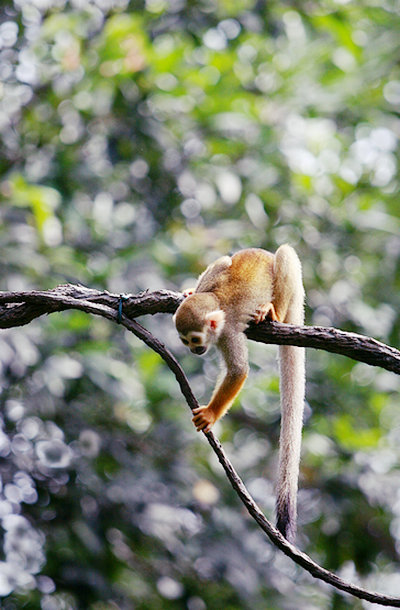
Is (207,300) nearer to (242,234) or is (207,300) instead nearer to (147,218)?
(242,234)

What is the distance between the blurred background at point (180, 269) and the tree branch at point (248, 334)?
6.12 ft

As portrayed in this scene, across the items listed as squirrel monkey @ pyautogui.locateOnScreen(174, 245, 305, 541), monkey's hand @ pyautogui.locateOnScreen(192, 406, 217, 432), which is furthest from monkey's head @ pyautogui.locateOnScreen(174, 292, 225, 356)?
monkey's hand @ pyautogui.locateOnScreen(192, 406, 217, 432)

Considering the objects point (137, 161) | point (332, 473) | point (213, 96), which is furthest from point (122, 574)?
point (213, 96)

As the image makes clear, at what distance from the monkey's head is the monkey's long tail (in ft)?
0.89

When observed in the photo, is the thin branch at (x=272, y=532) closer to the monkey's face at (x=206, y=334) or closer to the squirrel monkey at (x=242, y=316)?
the squirrel monkey at (x=242, y=316)

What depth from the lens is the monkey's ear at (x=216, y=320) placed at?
257cm

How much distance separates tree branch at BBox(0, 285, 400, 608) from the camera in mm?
1669

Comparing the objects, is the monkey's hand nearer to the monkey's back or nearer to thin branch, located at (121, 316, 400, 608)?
the monkey's back

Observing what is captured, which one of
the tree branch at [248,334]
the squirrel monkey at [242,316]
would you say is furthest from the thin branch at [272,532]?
the squirrel monkey at [242,316]

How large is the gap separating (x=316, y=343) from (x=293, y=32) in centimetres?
409

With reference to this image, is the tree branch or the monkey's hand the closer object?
the tree branch

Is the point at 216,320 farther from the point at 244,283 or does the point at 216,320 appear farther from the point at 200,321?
the point at 244,283

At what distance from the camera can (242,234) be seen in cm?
486

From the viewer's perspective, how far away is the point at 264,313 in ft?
8.45
